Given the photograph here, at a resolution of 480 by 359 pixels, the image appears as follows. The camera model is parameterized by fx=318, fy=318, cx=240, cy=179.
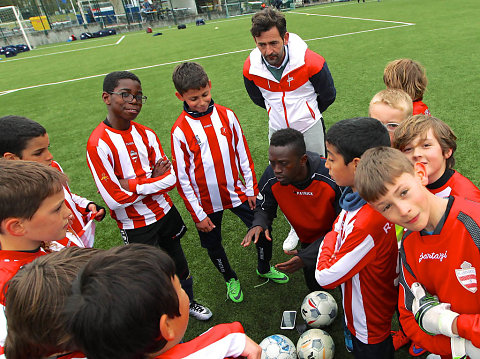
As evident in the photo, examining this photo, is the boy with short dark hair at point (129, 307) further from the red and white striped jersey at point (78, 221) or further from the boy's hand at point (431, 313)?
the red and white striped jersey at point (78, 221)

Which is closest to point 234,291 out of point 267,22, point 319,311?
point 319,311

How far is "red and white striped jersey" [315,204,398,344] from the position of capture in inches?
66.1

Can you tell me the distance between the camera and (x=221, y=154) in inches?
112

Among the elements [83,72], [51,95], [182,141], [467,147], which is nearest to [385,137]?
[182,141]

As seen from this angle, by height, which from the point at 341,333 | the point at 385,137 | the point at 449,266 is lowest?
the point at 341,333

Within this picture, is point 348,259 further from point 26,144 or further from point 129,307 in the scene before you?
point 26,144

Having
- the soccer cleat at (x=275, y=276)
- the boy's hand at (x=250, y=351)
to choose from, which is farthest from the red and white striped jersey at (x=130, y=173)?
the boy's hand at (x=250, y=351)

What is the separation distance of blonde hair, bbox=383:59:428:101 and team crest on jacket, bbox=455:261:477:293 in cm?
211

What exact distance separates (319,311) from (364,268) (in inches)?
34.4

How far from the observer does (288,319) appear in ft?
8.84

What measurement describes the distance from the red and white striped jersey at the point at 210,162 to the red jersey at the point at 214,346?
1.52 metres

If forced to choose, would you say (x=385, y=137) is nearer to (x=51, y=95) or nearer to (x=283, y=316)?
(x=283, y=316)

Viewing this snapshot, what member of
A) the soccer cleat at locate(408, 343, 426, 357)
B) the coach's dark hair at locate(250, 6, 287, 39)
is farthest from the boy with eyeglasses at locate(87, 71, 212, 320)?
the soccer cleat at locate(408, 343, 426, 357)

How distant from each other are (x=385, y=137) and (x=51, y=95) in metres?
12.3
